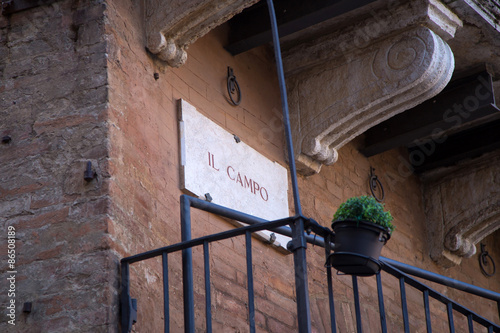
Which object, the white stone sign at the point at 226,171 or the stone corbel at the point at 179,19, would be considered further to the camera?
the white stone sign at the point at 226,171

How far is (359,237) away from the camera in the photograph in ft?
13.9

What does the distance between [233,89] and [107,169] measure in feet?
5.27

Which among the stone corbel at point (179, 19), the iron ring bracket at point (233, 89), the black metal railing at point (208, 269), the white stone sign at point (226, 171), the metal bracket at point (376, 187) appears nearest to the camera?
the black metal railing at point (208, 269)

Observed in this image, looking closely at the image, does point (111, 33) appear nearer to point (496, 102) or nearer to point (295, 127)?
point (295, 127)

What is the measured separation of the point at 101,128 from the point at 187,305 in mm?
1005

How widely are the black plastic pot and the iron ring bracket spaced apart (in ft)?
6.60

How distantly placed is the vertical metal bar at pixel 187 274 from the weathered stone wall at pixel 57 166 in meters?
0.31

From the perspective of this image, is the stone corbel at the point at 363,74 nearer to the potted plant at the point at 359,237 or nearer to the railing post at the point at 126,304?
the potted plant at the point at 359,237

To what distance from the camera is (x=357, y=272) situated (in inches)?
169

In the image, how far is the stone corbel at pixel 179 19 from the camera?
17.7 ft

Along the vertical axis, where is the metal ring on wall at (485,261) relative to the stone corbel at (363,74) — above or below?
below

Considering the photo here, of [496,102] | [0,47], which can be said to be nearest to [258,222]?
[0,47]

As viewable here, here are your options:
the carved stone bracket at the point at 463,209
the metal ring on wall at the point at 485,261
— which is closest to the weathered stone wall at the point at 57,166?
the carved stone bracket at the point at 463,209

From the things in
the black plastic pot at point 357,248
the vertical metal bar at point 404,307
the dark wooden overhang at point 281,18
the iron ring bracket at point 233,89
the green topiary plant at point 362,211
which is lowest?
the vertical metal bar at point 404,307
